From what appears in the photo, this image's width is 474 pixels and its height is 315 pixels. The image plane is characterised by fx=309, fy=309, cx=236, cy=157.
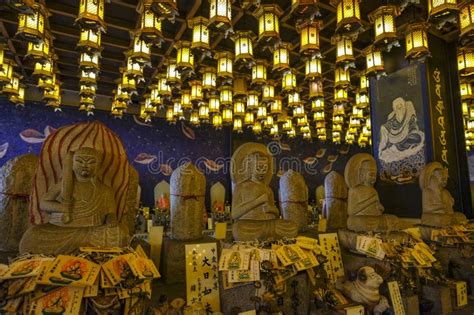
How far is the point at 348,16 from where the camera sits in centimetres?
390

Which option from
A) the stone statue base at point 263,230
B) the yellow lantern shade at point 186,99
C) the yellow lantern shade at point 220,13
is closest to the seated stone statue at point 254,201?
the stone statue base at point 263,230

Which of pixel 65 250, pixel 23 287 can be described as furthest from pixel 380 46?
pixel 23 287

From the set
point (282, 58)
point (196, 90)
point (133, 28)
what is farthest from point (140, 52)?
point (196, 90)

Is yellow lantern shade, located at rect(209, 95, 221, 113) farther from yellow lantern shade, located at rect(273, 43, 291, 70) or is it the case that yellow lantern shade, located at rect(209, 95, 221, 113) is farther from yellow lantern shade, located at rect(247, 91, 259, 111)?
yellow lantern shade, located at rect(273, 43, 291, 70)

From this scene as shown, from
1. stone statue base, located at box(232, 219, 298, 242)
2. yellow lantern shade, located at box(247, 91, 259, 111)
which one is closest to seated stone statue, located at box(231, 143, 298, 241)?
stone statue base, located at box(232, 219, 298, 242)

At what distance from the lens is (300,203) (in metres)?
4.95

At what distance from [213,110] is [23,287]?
6322 millimetres

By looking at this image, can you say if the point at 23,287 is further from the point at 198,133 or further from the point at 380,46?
the point at 198,133

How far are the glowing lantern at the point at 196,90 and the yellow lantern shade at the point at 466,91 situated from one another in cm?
549

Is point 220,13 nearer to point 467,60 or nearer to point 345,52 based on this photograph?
point 345,52

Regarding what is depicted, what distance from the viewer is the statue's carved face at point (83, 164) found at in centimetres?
258

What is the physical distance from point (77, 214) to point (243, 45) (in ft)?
12.1

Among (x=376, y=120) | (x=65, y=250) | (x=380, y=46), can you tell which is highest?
(x=380, y=46)

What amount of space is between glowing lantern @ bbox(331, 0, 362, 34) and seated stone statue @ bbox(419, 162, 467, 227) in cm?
239
